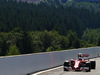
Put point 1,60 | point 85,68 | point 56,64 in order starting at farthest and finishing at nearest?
point 56,64, point 85,68, point 1,60

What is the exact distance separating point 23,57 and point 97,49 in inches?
699

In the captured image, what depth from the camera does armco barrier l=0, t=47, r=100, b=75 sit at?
11914 mm

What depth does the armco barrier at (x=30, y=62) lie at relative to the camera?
1191 cm

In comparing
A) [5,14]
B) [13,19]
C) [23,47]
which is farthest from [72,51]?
[5,14]

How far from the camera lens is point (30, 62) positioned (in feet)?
48.4

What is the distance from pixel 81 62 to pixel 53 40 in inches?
4191

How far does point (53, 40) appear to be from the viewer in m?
121

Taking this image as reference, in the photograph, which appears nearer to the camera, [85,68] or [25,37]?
[85,68]

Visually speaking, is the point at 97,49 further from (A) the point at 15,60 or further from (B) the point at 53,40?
(B) the point at 53,40

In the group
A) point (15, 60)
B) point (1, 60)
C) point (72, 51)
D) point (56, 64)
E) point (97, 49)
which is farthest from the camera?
point (97, 49)

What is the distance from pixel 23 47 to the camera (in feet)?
344

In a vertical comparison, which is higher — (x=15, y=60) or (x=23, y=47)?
(x=15, y=60)

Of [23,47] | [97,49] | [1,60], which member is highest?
[1,60]

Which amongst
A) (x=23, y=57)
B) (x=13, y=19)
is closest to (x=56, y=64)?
(x=23, y=57)
